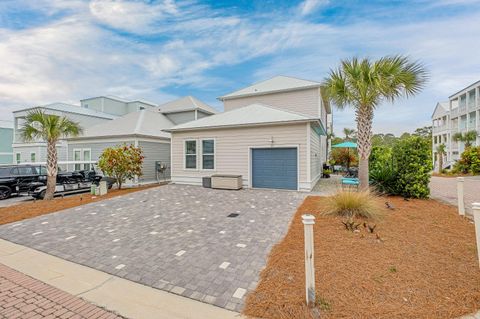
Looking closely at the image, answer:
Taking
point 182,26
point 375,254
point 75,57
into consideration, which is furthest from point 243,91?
point 375,254

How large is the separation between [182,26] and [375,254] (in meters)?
13.0

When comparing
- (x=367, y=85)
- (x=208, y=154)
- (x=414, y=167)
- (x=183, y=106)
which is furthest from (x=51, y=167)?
(x=414, y=167)

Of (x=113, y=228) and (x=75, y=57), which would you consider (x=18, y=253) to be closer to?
(x=113, y=228)

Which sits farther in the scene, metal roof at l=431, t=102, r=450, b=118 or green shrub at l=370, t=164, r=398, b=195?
metal roof at l=431, t=102, r=450, b=118

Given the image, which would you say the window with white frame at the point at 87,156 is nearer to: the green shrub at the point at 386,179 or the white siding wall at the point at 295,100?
the white siding wall at the point at 295,100

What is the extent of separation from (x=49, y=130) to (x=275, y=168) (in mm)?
10847

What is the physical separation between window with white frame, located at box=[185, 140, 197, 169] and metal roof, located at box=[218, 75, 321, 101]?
717cm

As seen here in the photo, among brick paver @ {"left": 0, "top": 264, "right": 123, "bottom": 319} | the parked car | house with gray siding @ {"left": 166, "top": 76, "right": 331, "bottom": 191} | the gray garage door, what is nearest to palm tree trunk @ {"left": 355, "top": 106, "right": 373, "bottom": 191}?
house with gray siding @ {"left": 166, "top": 76, "right": 331, "bottom": 191}

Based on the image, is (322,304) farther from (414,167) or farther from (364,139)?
(414,167)

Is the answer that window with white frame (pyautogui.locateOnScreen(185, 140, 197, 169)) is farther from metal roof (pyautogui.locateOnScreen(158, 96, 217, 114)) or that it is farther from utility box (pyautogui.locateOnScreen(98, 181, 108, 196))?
metal roof (pyautogui.locateOnScreen(158, 96, 217, 114))

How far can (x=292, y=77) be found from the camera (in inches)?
693

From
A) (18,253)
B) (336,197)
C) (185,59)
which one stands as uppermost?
(185,59)

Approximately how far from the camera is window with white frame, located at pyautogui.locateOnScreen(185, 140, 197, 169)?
1306 cm

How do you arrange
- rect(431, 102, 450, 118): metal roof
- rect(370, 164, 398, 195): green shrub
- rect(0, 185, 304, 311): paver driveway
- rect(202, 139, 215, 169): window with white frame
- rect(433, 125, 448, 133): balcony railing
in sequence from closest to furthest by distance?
rect(0, 185, 304, 311): paver driveway, rect(370, 164, 398, 195): green shrub, rect(202, 139, 215, 169): window with white frame, rect(433, 125, 448, 133): balcony railing, rect(431, 102, 450, 118): metal roof
